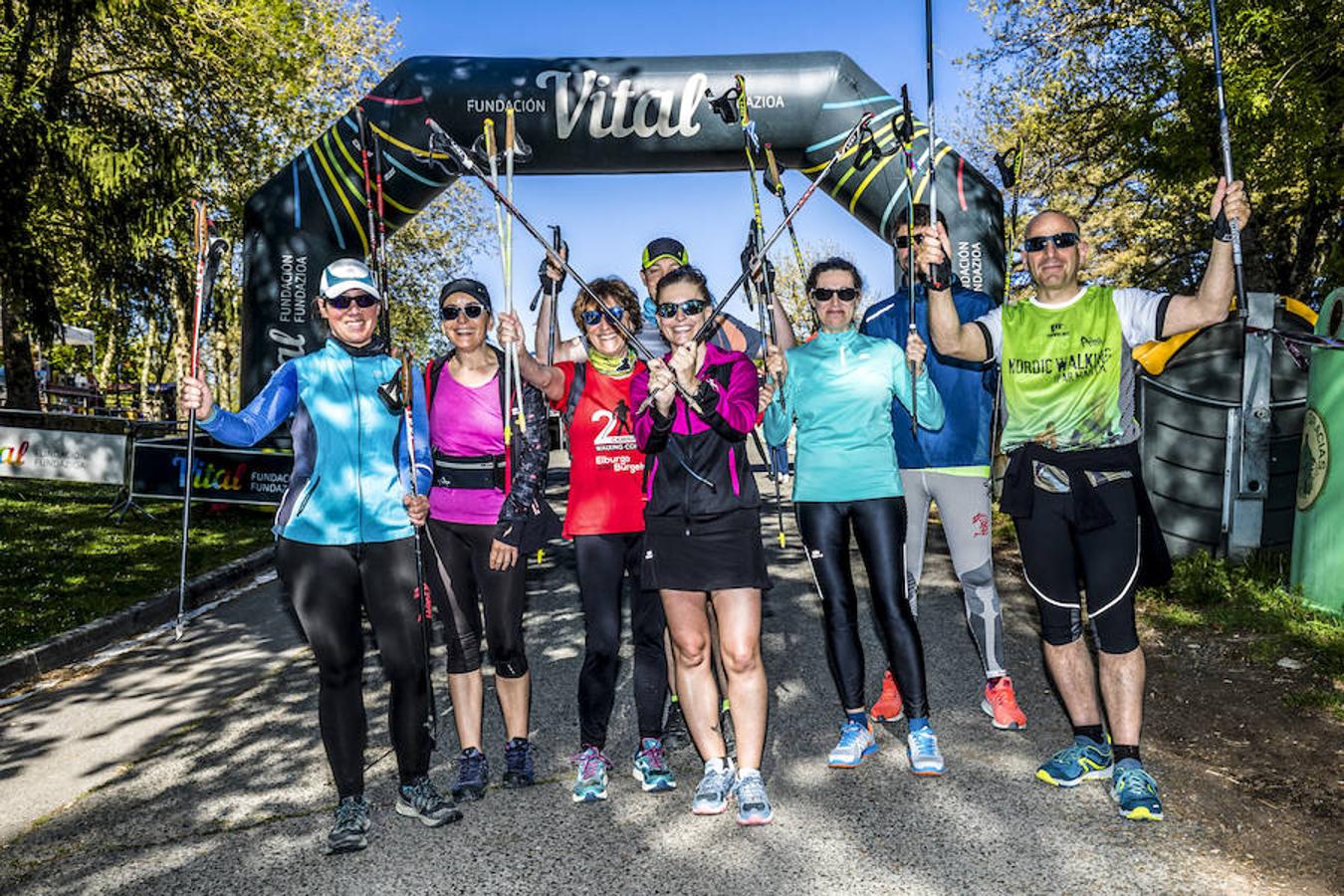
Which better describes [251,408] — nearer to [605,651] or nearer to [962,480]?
[605,651]

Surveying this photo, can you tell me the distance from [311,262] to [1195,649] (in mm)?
9292

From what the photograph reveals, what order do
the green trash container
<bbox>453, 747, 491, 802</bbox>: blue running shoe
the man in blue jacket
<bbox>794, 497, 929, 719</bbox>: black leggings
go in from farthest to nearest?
the green trash container, the man in blue jacket, <bbox>794, 497, 929, 719</bbox>: black leggings, <bbox>453, 747, 491, 802</bbox>: blue running shoe

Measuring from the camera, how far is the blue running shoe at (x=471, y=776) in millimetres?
4176

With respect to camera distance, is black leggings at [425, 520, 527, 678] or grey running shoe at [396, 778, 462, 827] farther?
black leggings at [425, 520, 527, 678]

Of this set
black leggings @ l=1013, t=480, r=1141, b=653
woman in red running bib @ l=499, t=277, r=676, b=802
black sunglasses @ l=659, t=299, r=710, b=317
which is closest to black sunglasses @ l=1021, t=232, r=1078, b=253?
black leggings @ l=1013, t=480, r=1141, b=653

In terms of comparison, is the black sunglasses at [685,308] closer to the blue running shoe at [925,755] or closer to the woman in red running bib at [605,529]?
the woman in red running bib at [605,529]

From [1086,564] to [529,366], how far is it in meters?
2.45

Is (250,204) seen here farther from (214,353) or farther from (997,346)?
(214,353)

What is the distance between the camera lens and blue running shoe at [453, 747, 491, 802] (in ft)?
13.7

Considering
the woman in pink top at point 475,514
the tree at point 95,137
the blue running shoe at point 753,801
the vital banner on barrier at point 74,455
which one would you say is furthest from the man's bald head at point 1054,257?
the tree at point 95,137

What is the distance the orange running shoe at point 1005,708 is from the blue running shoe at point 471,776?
7.97 ft

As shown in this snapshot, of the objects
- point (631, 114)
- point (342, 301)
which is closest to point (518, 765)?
point (342, 301)

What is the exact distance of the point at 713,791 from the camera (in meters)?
3.93

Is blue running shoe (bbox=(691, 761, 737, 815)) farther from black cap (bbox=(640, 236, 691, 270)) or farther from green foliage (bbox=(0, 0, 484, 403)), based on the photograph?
green foliage (bbox=(0, 0, 484, 403))
